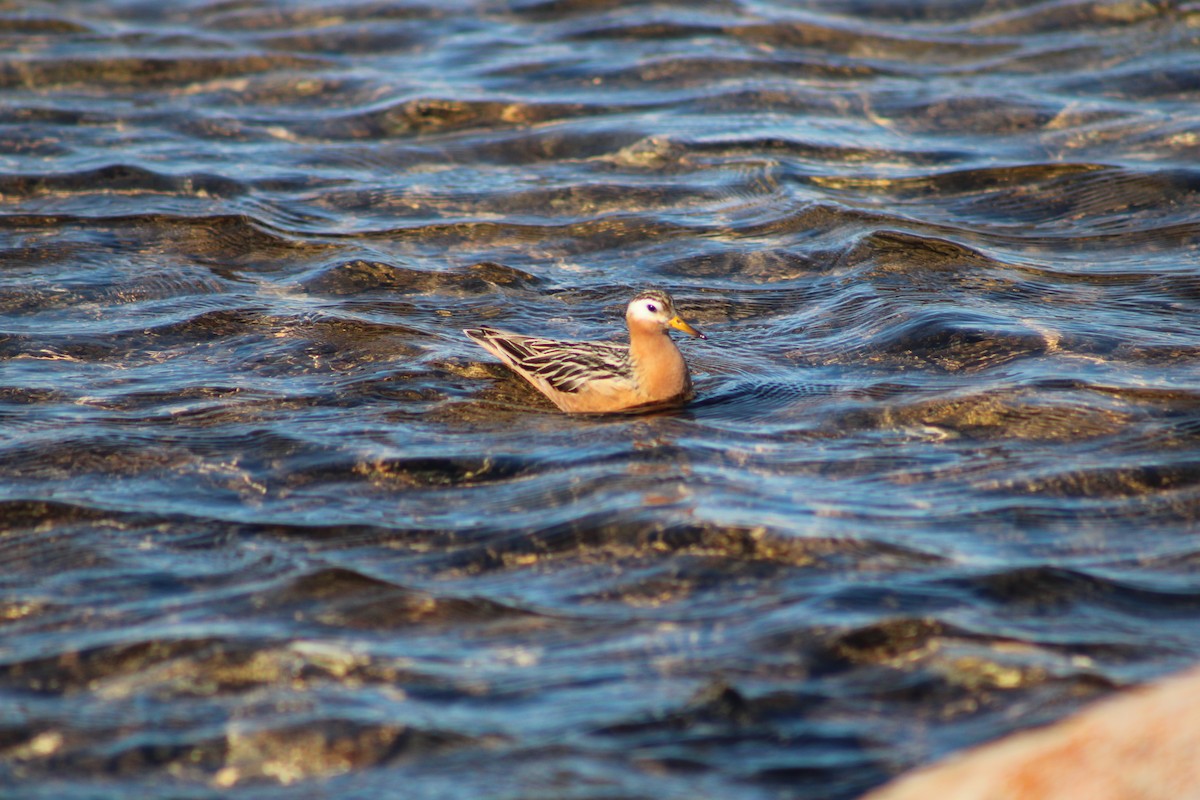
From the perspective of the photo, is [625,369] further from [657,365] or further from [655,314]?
[655,314]

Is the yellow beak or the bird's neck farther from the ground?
the yellow beak

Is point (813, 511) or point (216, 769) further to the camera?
point (813, 511)

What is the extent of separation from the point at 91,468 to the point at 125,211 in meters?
5.42

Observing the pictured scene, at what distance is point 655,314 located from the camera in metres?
9.34

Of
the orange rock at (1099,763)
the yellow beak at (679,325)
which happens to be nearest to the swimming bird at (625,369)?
the yellow beak at (679,325)

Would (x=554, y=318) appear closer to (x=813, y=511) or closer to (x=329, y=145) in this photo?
(x=813, y=511)

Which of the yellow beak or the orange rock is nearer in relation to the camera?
the orange rock

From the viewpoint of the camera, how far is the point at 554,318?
36.4 ft

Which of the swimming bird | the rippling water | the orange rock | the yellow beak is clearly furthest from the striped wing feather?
the orange rock

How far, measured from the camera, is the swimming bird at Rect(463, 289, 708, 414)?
30.2 ft

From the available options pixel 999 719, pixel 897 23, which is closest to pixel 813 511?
pixel 999 719

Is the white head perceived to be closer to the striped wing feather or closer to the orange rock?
the striped wing feather

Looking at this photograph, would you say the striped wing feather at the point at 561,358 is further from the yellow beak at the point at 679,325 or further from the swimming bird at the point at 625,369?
the yellow beak at the point at 679,325

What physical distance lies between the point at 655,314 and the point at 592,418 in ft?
2.64
